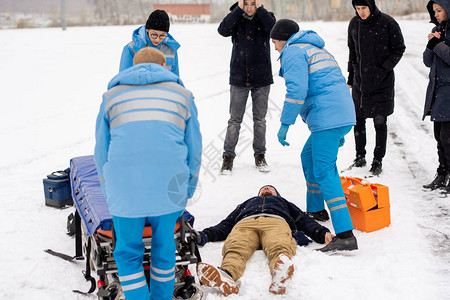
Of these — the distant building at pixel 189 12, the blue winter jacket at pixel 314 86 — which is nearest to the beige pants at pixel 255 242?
the blue winter jacket at pixel 314 86

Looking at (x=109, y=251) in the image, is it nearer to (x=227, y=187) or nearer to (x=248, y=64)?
(x=227, y=187)

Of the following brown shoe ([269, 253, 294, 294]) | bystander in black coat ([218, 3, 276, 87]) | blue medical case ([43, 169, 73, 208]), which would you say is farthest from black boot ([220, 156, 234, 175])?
brown shoe ([269, 253, 294, 294])

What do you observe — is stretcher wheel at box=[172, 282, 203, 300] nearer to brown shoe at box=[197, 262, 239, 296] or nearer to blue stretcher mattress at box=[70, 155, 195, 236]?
brown shoe at box=[197, 262, 239, 296]

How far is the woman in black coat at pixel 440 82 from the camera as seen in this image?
545 centimetres

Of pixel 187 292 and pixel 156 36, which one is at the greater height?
pixel 156 36

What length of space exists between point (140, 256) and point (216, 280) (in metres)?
0.66

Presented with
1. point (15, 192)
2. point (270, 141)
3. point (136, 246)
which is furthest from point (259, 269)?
point (270, 141)

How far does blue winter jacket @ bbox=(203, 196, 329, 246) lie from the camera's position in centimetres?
452

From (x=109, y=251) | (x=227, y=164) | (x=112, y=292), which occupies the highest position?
(x=109, y=251)

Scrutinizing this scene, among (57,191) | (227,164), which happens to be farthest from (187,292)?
(227,164)

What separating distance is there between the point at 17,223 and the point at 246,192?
2.56 metres

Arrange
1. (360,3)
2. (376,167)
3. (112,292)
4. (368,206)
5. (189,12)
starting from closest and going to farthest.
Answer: (112,292) → (368,206) → (360,3) → (376,167) → (189,12)

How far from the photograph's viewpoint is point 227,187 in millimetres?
6270

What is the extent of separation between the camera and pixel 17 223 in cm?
512
